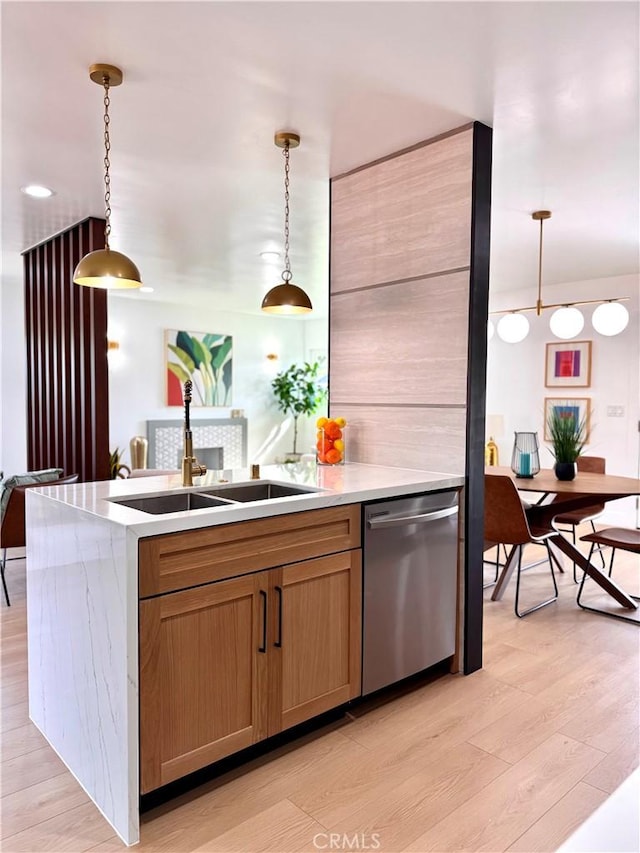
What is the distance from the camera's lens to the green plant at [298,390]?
352 inches

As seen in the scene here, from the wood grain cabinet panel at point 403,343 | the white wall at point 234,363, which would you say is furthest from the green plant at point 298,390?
the wood grain cabinet panel at point 403,343

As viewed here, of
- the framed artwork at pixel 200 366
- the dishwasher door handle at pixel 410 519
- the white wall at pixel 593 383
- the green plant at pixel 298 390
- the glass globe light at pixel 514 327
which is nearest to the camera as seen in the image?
the dishwasher door handle at pixel 410 519

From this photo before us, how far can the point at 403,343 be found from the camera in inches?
118

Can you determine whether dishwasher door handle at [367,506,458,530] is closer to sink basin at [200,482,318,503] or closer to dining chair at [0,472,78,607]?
sink basin at [200,482,318,503]

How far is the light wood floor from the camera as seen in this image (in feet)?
5.70

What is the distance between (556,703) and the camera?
→ 2.52 meters

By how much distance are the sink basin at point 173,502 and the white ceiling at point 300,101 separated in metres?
1.59

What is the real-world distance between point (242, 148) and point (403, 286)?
3.39 ft

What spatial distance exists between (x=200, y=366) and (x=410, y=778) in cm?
664

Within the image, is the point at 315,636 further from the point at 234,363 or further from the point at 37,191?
the point at 234,363

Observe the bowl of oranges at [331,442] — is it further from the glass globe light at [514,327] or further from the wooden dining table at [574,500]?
the glass globe light at [514,327]

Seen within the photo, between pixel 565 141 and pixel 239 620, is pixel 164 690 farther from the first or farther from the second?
pixel 565 141

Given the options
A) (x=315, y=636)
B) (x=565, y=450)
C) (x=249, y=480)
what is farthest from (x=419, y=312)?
(x=565, y=450)

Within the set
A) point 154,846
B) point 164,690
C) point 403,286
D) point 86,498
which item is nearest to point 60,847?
point 154,846
